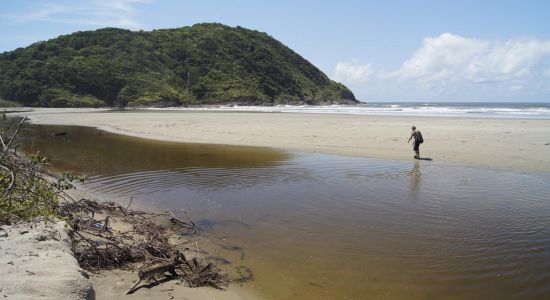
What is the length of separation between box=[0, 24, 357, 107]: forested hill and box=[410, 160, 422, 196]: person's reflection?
68050 mm

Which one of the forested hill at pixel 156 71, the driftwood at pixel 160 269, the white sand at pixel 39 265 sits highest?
the forested hill at pixel 156 71

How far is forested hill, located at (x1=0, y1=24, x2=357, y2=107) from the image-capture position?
3009 inches

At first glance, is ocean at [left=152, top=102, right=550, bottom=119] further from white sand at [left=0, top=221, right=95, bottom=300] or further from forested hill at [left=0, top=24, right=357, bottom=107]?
white sand at [left=0, top=221, right=95, bottom=300]

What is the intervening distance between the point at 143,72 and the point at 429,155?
82.4m

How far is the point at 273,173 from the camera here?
14227 mm

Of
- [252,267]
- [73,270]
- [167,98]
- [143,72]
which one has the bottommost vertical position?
[252,267]

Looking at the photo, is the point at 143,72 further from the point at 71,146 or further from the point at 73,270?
the point at 73,270

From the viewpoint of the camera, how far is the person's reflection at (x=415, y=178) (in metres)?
11.8

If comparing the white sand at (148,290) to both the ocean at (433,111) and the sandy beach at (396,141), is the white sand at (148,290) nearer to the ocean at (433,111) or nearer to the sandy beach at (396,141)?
the sandy beach at (396,141)

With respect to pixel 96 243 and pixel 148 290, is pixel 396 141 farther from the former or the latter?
pixel 148 290

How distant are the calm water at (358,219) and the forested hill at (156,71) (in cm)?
6671

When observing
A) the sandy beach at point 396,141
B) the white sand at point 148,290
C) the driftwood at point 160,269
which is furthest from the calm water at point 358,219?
the sandy beach at point 396,141

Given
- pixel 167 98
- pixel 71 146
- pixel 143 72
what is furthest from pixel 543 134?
pixel 143 72

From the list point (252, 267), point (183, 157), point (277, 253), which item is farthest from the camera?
point (183, 157)
